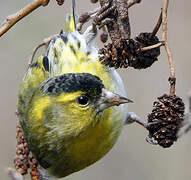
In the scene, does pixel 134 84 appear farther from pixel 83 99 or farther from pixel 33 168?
pixel 83 99

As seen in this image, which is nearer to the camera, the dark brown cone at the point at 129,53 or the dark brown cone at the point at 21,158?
the dark brown cone at the point at 129,53

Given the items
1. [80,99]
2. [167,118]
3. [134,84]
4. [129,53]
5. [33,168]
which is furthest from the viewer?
[134,84]

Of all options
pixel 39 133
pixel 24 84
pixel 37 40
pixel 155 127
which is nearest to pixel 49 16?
pixel 37 40

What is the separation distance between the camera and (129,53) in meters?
2.35

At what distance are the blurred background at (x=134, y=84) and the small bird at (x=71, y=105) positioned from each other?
116 centimetres

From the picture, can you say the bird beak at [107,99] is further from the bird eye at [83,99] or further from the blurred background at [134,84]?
the blurred background at [134,84]

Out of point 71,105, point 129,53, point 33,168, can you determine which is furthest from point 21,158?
point 129,53

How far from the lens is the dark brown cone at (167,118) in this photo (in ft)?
7.11

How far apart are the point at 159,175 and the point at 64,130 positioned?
177 cm

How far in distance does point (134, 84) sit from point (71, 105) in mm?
2047

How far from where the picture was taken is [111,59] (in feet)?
7.89

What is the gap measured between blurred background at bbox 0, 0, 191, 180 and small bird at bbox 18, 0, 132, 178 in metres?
1.16

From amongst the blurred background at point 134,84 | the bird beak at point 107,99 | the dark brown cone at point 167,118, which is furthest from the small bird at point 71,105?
the blurred background at point 134,84

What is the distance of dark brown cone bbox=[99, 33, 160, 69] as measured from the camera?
92.2 inches
